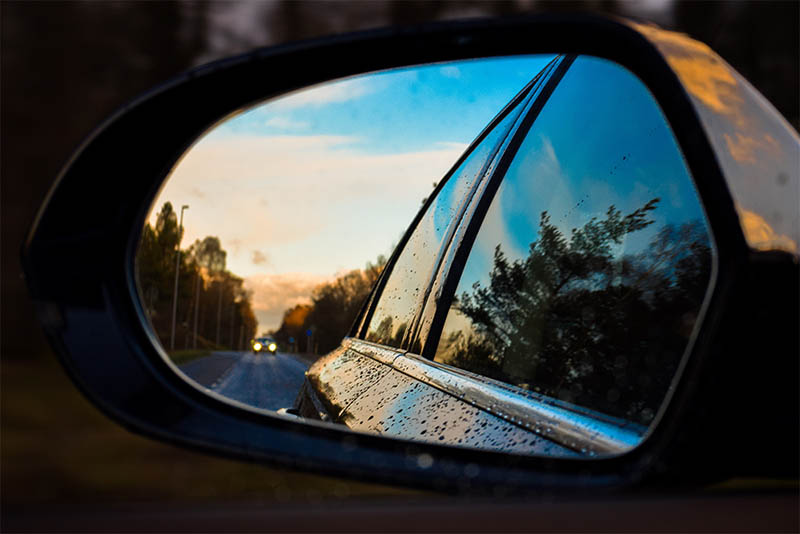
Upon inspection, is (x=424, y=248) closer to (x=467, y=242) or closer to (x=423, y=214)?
(x=423, y=214)

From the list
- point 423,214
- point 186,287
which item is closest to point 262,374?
point 423,214

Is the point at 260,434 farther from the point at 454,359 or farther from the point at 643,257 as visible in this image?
the point at 454,359

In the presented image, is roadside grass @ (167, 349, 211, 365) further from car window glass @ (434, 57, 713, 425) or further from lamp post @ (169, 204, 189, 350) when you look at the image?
car window glass @ (434, 57, 713, 425)

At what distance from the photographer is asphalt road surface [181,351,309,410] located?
3205 millimetres

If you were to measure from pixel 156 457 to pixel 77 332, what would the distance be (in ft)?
1.11

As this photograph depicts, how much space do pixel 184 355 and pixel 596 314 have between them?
113 centimetres

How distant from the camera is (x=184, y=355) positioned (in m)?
2.26

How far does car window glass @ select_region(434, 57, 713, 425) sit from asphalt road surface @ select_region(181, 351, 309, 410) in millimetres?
887

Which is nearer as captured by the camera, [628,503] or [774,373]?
[774,373]

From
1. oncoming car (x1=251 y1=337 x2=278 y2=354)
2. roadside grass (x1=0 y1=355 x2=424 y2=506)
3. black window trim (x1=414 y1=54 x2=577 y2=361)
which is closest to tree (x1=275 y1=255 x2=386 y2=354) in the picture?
oncoming car (x1=251 y1=337 x2=278 y2=354)

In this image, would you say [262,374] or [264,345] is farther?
[262,374]

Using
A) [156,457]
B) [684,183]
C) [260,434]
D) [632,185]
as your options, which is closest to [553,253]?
[632,185]

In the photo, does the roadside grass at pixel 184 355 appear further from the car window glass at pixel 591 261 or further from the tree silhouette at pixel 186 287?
the car window glass at pixel 591 261

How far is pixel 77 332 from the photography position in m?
1.69
